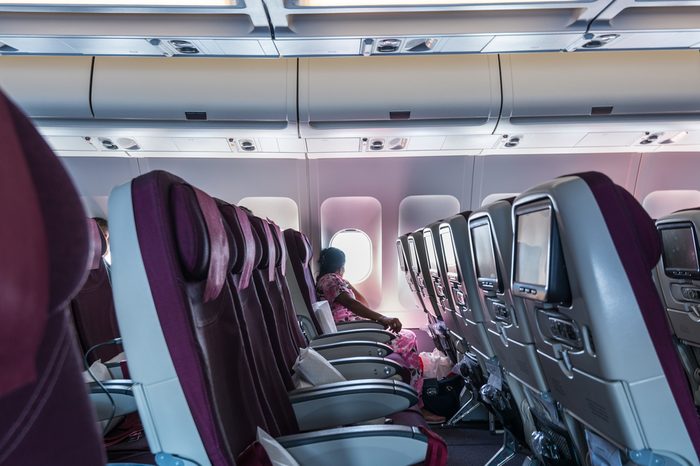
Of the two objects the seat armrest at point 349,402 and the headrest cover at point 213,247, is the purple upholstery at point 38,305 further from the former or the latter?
the seat armrest at point 349,402

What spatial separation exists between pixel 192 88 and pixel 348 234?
9.62 feet

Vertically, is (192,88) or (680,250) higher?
(192,88)

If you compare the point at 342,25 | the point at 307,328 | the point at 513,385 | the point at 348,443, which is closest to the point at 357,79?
the point at 342,25

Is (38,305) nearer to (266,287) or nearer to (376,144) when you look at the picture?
(266,287)

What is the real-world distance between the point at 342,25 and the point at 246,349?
1.83m

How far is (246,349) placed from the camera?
1.61m

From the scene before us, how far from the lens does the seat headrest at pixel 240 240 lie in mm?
1467

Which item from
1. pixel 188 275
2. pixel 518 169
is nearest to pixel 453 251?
pixel 188 275

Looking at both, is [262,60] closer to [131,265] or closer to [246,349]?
[246,349]

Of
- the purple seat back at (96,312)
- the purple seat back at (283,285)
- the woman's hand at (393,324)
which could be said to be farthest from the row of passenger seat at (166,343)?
the woman's hand at (393,324)

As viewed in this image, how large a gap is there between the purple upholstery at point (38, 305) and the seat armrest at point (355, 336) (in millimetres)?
2925

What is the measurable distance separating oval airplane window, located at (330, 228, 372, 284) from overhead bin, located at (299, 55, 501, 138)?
2442 mm

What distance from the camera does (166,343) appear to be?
3.21 ft

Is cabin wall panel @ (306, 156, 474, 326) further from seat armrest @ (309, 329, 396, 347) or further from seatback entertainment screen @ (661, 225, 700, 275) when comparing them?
seatback entertainment screen @ (661, 225, 700, 275)
